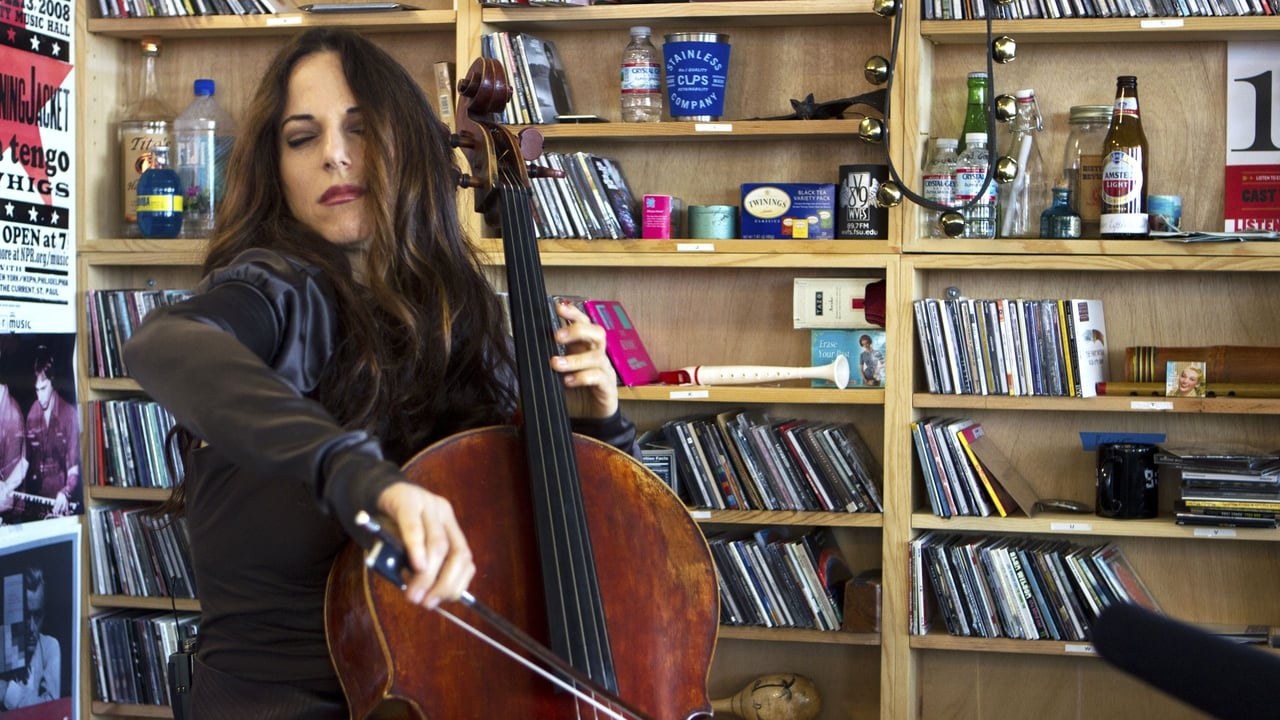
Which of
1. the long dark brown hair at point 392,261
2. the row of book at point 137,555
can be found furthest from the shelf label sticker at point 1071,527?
the row of book at point 137,555

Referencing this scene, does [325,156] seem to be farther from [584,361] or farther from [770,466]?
[770,466]

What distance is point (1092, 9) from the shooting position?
260 centimetres

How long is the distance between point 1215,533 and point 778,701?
100 cm

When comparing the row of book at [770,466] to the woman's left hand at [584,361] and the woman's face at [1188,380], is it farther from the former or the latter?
the woman's left hand at [584,361]

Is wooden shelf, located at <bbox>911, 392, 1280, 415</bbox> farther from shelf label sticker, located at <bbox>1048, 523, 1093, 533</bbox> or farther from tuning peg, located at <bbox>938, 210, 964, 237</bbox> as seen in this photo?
tuning peg, located at <bbox>938, 210, 964, 237</bbox>

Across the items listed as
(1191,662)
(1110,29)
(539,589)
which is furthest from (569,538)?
(1110,29)

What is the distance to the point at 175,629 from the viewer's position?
9.92 ft

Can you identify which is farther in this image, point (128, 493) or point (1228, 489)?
point (128, 493)

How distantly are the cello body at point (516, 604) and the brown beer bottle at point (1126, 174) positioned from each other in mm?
1609

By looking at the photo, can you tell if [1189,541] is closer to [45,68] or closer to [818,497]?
[818,497]

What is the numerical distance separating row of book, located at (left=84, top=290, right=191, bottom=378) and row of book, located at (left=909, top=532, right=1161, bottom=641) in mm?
1848

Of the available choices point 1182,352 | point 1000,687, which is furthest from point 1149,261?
point 1000,687

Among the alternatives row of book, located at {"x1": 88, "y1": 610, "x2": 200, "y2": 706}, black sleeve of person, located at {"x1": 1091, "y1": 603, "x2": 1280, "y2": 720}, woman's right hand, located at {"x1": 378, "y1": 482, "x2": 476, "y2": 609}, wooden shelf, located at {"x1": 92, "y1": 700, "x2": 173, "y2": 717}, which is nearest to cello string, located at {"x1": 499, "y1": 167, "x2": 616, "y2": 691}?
woman's right hand, located at {"x1": 378, "y1": 482, "x2": 476, "y2": 609}

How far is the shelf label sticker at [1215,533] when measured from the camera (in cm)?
253
